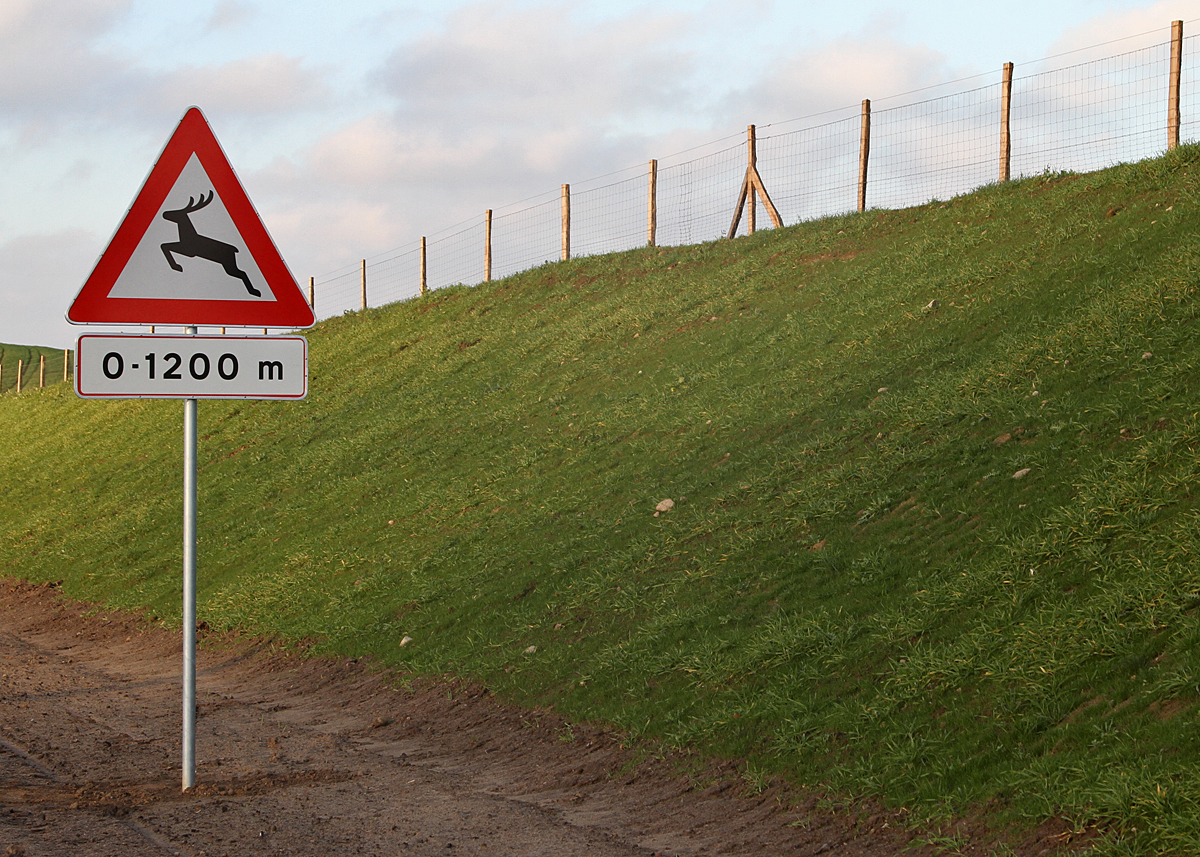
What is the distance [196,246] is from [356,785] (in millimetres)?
3132

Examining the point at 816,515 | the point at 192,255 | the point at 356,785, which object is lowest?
the point at 356,785

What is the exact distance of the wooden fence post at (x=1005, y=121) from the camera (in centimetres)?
1736

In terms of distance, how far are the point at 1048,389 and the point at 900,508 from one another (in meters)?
1.92

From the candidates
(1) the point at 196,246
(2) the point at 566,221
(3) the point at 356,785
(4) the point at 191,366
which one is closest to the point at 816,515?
(3) the point at 356,785

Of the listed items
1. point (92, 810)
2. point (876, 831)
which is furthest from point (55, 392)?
point (876, 831)

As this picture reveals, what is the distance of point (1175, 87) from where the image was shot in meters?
15.5

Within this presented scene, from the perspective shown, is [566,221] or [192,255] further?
[566,221]

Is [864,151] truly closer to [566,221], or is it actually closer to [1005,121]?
[1005,121]

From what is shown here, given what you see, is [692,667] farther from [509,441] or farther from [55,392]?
[55,392]

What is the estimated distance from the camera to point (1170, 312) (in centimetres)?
884

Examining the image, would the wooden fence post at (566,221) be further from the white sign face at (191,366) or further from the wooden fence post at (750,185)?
the white sign face at (191,366)

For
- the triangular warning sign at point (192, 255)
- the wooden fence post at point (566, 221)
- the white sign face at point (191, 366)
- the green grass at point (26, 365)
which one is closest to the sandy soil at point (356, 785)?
the white sign face at point (191, 366)

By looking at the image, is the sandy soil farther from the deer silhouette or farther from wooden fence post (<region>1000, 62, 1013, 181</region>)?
wooden fence post (<region>1000, 62, 1013, 181</region>)

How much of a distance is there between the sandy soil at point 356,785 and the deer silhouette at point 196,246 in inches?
106
